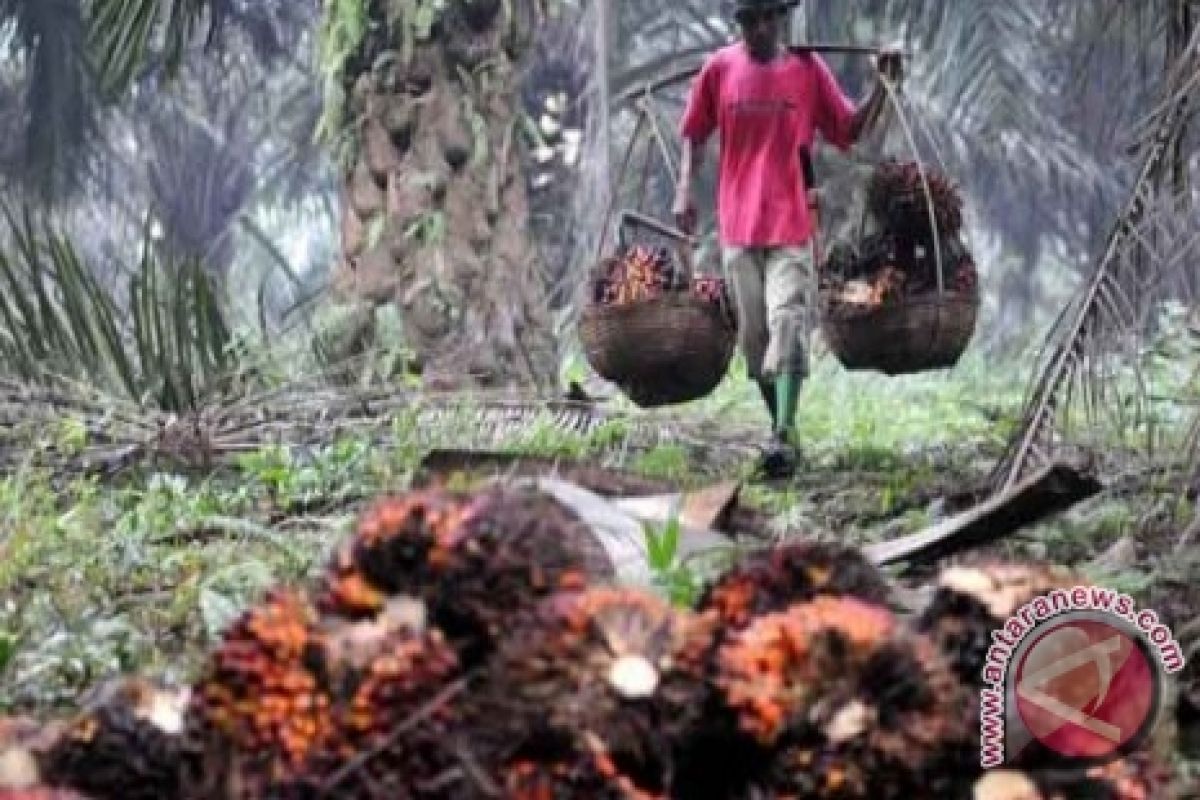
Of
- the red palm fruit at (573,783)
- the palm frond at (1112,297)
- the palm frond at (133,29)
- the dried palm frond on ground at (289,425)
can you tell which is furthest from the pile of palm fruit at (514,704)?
the palm frond at (133,29)

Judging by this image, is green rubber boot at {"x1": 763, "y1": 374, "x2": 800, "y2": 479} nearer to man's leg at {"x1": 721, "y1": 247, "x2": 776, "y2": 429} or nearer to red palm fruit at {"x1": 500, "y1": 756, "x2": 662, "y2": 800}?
man's leg at {"x1": 721, "y1": 247, "x2": 776, "y2": 429}

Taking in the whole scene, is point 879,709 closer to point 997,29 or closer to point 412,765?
point 412,765

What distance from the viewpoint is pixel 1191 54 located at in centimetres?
433

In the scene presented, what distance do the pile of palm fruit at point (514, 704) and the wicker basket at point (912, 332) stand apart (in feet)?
12.8

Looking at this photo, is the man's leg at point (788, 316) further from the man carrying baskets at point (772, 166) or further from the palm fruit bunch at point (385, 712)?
the palm fruit bunch at point (385, 712)

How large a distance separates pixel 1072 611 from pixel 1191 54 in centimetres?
231

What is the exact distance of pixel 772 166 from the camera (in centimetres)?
657

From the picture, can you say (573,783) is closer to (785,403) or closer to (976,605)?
(976,605)

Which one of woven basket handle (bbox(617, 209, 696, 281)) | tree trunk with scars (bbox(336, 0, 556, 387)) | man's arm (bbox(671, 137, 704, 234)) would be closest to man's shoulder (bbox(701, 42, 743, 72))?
man's arm (bbox(671, 137, 704, 234))

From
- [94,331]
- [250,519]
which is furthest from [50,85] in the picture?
[250,519]

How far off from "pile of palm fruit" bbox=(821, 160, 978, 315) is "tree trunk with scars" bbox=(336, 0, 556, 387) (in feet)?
6.77

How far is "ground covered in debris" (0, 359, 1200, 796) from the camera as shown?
337cm

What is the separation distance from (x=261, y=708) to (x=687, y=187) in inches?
187

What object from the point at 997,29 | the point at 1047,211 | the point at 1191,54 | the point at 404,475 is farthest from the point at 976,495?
the point at 1047,211
